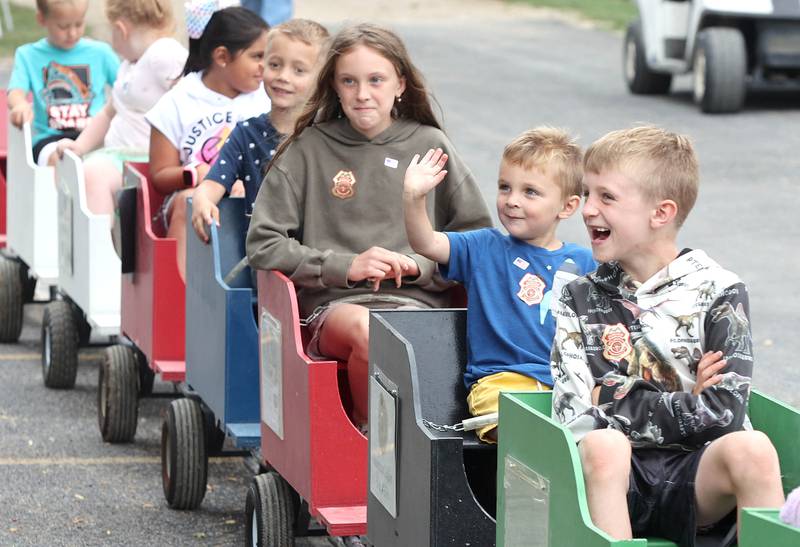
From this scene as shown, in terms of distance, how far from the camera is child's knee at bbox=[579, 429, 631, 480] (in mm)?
2900

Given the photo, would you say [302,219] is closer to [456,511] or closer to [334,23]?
[456,511]

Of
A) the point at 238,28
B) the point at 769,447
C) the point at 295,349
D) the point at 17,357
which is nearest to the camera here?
the point at 769,447

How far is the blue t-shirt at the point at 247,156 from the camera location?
17.1 feet

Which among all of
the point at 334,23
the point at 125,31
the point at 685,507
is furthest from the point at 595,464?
the point at 334,23

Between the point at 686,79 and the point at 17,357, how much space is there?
11945 mm

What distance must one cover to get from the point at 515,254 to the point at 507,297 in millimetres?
116

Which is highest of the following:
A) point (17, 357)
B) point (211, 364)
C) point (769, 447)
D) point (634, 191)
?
point (634, 191)

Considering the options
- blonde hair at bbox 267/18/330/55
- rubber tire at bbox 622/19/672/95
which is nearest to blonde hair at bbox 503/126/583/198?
blonde hair at bbox 267/18/330/55

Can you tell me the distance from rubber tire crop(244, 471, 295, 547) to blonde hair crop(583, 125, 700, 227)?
59.6 inches

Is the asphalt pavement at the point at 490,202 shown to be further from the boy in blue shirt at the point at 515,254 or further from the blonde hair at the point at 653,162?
the blonde hair at the point at 653,162

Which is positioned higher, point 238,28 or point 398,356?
point 238,28

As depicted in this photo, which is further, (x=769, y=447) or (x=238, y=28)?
(x=238, y=28)

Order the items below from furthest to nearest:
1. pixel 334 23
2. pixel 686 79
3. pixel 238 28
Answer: pixel 334 23
pixel 686 79
pixel 238 28

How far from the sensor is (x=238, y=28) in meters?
5.75
